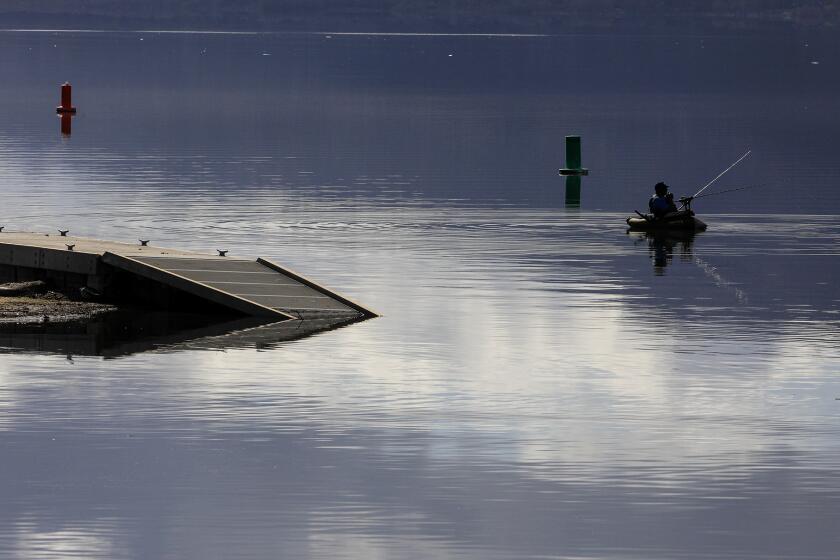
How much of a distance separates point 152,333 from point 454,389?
19.4 feet

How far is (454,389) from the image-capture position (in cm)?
2458

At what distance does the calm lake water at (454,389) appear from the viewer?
60.4 ft

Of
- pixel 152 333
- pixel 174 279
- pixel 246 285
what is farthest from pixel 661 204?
pixel 152 333

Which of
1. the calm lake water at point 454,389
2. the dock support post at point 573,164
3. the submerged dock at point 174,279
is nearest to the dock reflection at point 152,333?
the calm lake water at point 454,389

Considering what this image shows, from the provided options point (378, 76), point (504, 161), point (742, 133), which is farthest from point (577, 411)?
point (378, 76)

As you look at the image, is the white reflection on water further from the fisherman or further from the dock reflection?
the fisherman

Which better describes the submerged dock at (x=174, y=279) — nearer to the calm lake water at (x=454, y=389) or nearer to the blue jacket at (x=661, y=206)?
the calm lake water at (x=454, y=389)

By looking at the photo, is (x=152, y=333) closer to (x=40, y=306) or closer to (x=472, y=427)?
(x=40, y=306)

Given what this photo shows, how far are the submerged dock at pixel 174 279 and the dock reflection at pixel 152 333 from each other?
298 millimetres

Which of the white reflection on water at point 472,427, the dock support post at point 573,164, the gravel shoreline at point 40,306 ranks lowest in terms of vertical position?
the white reflection on water at point 472,427

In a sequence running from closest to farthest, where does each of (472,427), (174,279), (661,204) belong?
(472,427), (174,279), (661,204)

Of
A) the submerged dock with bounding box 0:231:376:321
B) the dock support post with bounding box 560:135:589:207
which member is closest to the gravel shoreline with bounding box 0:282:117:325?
the submerged dock with bounding box 0:231:376:321

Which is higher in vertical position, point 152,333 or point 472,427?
point 152,333

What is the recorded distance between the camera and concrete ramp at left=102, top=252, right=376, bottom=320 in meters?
29.8
